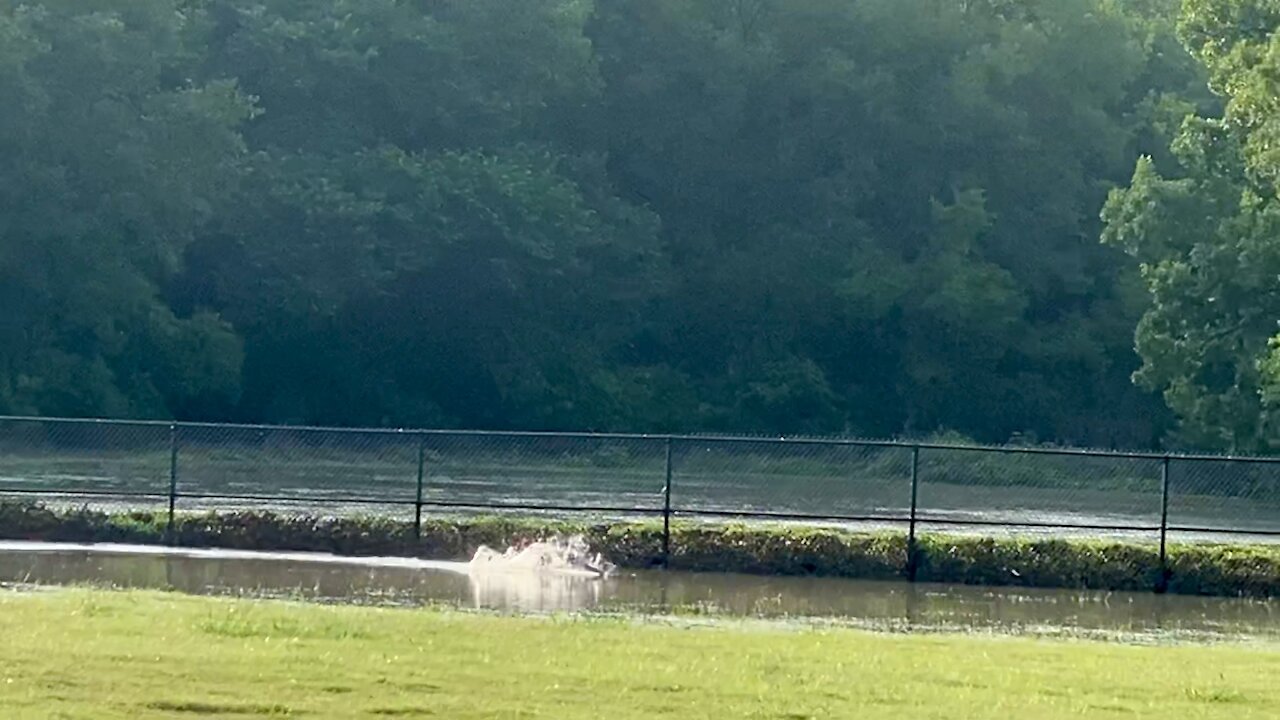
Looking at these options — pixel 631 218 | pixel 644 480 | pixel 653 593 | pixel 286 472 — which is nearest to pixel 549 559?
pixel 653 593

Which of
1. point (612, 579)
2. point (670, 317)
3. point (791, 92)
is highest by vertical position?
point (791, 92)

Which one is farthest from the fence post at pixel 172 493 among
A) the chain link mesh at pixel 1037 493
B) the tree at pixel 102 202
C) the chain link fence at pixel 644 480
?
the tree at pixel 102 202

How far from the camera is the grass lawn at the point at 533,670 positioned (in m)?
12.1

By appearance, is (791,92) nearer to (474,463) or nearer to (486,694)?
(474,463)

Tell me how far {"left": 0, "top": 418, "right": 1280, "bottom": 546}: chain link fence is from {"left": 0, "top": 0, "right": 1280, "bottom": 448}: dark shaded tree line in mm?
8103

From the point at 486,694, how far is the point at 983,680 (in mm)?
3340

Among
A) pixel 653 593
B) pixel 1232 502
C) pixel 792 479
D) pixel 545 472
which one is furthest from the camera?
pixel 545 472

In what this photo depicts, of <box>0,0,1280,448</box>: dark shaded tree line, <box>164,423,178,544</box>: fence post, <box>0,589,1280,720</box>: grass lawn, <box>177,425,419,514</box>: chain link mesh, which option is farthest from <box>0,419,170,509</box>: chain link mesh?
<box>0,589,1280,720</box>: grass lawn

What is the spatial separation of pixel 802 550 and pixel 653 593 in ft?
10.4

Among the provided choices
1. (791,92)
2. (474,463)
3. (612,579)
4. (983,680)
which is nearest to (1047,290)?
(791,92)

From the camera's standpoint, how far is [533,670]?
13.5 metres

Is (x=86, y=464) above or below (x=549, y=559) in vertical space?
above

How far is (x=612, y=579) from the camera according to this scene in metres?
23.6

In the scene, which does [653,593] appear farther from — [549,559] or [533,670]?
[533,670]
